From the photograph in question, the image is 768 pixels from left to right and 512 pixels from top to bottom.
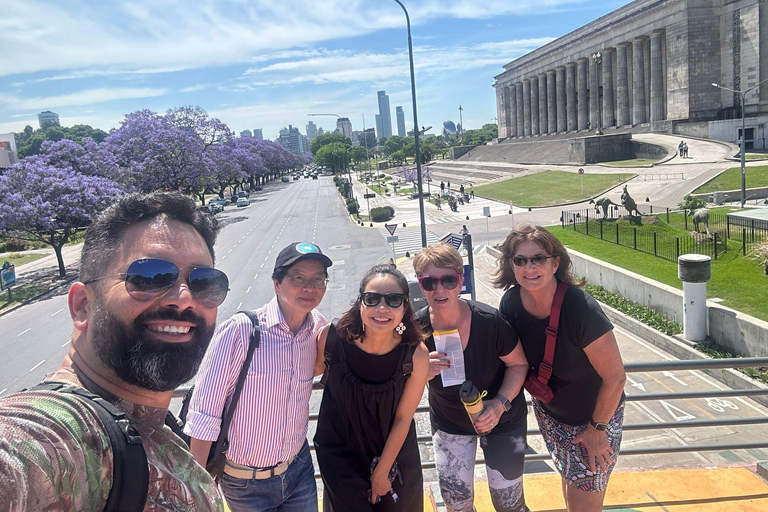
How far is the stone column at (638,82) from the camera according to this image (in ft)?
187

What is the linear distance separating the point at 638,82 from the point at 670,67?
515 centimetres

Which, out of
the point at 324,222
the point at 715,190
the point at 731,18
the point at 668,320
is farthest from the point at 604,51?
the point at 668,320

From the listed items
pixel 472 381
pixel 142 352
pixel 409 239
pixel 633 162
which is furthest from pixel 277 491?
pixel 633 162

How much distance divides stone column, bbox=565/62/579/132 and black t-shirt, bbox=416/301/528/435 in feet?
252

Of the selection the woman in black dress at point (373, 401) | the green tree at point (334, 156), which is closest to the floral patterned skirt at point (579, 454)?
the woman in black dress at point (373, 401)

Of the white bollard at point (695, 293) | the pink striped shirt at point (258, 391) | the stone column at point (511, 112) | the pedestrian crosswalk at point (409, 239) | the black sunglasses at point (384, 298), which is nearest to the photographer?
the pink striped shirt at point (258, 391)

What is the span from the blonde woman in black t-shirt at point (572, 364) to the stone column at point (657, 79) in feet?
199

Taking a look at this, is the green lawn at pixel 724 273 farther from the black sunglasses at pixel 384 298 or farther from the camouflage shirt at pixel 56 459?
the camouflage shirt at pixel 56 459

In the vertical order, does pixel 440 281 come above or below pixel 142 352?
below

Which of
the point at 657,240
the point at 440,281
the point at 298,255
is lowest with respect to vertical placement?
the point at 657,240

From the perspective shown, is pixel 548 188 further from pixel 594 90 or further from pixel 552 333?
pixel 552 333

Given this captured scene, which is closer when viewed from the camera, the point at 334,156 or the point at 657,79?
the point at 657,79

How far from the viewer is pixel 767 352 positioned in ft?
30.3

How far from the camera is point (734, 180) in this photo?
104 ft
